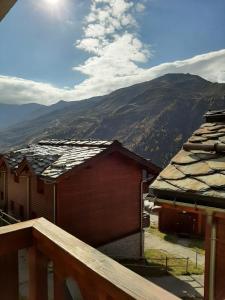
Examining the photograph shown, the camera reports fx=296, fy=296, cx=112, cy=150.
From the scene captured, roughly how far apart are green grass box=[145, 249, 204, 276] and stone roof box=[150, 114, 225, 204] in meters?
11.4

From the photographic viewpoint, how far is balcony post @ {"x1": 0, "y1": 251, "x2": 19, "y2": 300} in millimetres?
1648

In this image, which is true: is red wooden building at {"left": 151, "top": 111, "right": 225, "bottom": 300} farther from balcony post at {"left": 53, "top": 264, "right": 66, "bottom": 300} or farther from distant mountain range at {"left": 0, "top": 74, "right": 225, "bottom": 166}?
distant mountain range at {"left": 0, "top": 74, "right": 225, "bottom": 166}

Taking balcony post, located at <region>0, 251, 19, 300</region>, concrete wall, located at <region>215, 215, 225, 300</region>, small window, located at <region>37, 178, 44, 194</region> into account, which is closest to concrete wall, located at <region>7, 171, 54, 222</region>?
small window, located at <region>37, 178, 44, 194</region>

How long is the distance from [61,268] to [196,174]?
331 cm

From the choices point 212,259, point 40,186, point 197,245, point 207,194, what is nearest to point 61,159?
point 40,186

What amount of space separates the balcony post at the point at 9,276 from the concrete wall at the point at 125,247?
46.3ft

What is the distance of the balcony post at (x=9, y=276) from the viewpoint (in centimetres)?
165

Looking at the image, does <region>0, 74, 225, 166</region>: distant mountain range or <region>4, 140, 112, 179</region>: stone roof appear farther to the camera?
<region>0, 74, 225, 166</region>: distant mountain range

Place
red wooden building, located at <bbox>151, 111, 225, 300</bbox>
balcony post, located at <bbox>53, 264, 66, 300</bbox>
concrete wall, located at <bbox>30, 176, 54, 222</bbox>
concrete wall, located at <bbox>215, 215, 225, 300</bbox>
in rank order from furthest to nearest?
1. concrete wall, located at <bbox>30, 176, 54, 222</bbox>
2. concrete wall, located at <bbox>215, 215, 225, 300</bbox>
3. red wooden building, located at <bbox>151, 111, 225, 300</bbox>
4. balcony post, located at <bbox>53, 264, 66, 300</bbox>

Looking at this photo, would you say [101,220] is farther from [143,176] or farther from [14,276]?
[14,276]

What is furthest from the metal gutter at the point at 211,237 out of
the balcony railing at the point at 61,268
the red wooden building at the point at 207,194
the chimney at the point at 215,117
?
the chimney at the point at 215,117

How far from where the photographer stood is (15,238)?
5.37 feet

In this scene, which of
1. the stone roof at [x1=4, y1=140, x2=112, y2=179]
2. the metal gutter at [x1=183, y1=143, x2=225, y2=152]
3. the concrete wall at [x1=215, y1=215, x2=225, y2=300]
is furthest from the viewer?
the stone roof at [x1=4, y1=140, x2=112, y2=179]

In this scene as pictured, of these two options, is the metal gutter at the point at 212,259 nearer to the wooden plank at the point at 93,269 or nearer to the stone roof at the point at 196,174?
the stone roof at the point at 196,174
